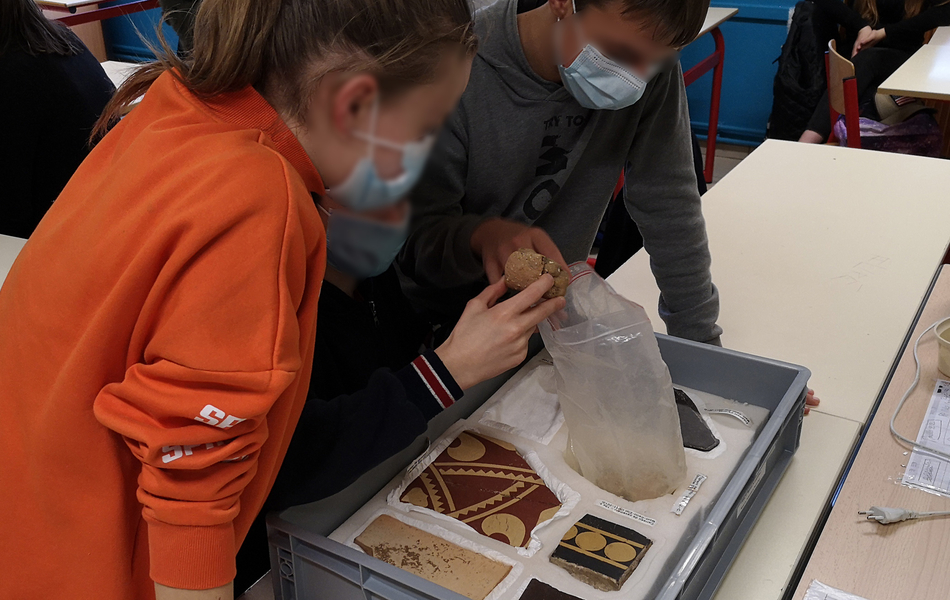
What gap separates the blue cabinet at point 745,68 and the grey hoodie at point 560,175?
3.03 metres

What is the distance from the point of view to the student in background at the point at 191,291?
1.54 ft

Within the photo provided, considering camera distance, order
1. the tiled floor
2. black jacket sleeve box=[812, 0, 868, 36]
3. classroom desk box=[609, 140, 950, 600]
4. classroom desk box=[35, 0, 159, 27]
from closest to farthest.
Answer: classroom desk box=[609, 140, 950, 600]
black jacket sleeve box=[812, 0, 868, 36]
classroom desk box=[35, 0, 159, 27]
the tiled floor

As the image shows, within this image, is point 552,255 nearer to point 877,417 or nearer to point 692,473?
point 692,473

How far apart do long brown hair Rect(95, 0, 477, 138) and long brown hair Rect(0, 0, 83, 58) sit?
139cm

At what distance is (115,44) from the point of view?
16.7 ft

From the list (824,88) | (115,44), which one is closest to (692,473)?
(824,88)

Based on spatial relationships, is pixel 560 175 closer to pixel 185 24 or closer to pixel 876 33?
pixel 185 24

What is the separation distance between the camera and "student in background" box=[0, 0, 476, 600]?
47 cm

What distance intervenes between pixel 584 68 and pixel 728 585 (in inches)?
23.9

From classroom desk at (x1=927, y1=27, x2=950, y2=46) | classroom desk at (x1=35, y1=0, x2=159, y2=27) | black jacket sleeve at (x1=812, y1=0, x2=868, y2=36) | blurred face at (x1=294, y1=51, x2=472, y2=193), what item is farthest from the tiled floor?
blurred face at (x1=294, y1=51, x2=472, y2=193)

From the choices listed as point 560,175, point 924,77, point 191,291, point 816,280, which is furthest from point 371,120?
point 924,77

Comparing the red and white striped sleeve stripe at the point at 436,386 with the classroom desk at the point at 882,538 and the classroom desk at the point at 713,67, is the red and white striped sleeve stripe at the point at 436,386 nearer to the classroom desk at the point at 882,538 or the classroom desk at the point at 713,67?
the classroom desk at the point at 882,538

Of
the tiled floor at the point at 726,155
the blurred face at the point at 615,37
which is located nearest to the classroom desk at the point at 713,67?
the tiled floor at the point at 726,155

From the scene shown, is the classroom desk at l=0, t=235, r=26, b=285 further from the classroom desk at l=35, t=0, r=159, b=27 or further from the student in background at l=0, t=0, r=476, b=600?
the classroom desk at l=35, t=0, r=159, b=27
